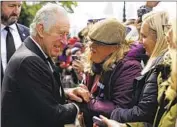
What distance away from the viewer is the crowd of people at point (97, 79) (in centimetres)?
256

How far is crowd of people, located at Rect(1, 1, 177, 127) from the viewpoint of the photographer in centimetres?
256

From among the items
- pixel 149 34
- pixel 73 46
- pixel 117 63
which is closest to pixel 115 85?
pixel 117 63

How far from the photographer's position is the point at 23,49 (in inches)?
108

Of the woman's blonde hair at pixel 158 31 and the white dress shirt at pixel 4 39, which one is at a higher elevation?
the woman's blonde hair at pixel 158 31

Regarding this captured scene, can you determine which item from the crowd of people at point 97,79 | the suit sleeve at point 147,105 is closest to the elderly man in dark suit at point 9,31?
the crowd of people at point 97,79

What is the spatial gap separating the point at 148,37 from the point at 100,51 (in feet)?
1.22

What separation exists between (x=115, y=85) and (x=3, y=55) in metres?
1.55

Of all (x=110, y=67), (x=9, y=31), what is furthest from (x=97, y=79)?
(x=9, y=31)

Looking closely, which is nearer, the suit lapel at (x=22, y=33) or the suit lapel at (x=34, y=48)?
the suit lapel at (x=34, y=48)

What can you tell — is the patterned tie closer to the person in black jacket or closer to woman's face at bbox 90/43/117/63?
woman's face at bbox 90/43/117/63

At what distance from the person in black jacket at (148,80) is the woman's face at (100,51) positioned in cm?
25

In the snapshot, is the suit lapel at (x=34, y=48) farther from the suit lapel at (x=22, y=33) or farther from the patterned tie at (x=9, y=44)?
the suit lapel at (x=22, y=33)

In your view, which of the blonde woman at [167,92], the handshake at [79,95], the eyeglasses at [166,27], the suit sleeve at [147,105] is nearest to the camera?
the blonde woman at [167,92]

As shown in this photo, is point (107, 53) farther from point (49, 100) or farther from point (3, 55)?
point (3, 55)
